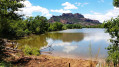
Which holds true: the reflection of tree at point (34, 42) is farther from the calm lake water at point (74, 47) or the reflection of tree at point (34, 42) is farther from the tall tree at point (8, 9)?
the tall tree at point (8, 9)

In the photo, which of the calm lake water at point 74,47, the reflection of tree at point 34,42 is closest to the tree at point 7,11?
the calm lake water at point 74,47

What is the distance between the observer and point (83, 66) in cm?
950

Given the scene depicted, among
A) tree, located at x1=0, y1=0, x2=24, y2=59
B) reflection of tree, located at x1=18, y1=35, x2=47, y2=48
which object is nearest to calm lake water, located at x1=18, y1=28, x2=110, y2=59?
reflection of tree, located at x1=18, y1=35, x2=47, y2=48

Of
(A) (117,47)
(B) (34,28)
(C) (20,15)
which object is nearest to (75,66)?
(A) (117,47)

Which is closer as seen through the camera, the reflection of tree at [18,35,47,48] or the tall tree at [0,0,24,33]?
the tall tree at [0,0,24,33]

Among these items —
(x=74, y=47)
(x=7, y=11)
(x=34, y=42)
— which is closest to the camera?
(x=7, y=11)

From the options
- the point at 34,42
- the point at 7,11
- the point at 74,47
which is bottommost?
the point at 74,47

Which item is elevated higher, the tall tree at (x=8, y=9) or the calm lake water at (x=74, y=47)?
the tall tree at (x=8, y=9)

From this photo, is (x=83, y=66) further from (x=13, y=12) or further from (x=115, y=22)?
(x=13, y=12)

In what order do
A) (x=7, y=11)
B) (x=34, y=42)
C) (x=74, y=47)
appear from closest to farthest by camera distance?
1. (x=7, y=11)
2. (x=74, y=47)
3. (x=34, y=42)

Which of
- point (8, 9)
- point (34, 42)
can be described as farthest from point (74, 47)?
point (8, 9)

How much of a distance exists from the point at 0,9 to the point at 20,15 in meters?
1.94

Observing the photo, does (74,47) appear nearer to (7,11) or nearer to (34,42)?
(34,42)

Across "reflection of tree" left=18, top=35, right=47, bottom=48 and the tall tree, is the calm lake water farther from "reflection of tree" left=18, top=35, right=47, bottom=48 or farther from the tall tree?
the tall tree
